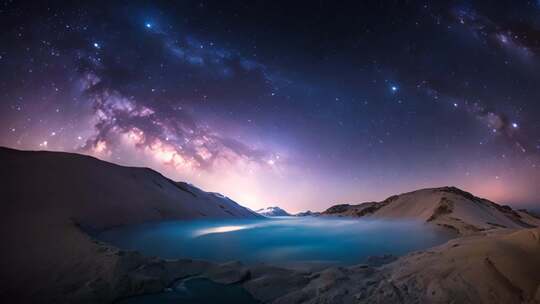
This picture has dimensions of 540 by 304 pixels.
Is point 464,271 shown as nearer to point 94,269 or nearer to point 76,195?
point 94,269

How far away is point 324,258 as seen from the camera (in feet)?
51.7

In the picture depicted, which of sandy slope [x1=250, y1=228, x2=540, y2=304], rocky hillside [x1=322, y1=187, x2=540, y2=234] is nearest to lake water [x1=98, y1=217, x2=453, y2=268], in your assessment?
sandy slope [x1=250, y1=228, x2=540, y2=304]

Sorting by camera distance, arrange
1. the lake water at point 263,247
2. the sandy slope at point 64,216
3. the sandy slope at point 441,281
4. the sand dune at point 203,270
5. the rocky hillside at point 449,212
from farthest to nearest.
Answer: the rocky hillside at point 449,212, the lake water at point 263,247, the sandy slope at point 64,216, the sand dune at point 203,270, the sandy slope at point 441,281

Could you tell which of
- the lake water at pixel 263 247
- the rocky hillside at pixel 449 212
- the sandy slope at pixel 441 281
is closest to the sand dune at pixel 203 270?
the sandy slope at pixel 441 281

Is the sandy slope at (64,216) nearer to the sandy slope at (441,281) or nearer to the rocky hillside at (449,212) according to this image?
the sandy slope at (441,281)

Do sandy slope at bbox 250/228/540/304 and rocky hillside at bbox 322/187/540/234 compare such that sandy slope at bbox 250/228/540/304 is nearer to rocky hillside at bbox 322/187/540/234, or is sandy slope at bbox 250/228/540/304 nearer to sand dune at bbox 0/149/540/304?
sand dune at bbox 0/149/540/304

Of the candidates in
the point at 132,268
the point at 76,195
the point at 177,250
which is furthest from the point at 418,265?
the point at 76,195

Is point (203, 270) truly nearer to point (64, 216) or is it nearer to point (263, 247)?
point (263, 247)

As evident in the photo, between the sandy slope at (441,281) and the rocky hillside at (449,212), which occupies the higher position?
the rocky hillside at (449,212)

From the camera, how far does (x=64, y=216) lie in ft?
59.3

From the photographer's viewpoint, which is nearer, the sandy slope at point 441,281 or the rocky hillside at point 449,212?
the sandy slope at point 441,281

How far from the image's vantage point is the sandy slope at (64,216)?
33.7 ft

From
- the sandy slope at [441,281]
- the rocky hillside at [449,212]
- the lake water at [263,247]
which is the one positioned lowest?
the lake water at [263,247]

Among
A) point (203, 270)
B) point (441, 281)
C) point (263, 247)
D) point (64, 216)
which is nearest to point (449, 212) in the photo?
point (263, 247)
